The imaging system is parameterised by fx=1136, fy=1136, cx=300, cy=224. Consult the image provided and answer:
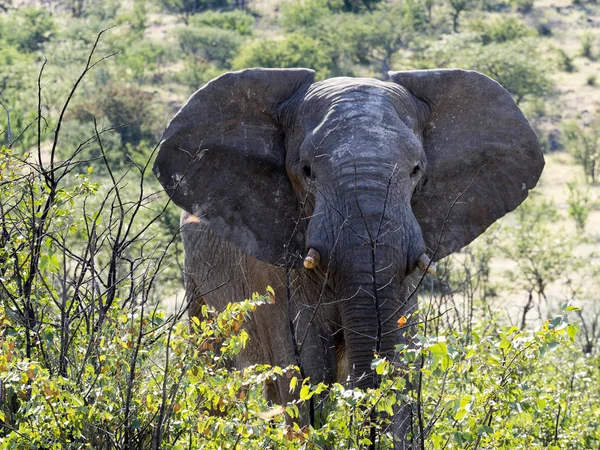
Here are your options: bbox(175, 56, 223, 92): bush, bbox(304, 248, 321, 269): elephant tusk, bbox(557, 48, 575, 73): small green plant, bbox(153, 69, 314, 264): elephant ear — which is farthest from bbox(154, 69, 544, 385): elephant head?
bbox(557, 48, 575, 73): small green plant

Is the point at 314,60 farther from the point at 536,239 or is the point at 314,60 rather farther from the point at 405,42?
the point at 536,239

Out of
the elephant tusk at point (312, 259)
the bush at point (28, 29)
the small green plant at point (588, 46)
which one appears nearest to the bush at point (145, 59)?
the bush at point (28, 29)

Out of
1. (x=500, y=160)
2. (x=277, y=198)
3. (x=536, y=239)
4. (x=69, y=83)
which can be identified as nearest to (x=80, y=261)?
(x=277, y=198)

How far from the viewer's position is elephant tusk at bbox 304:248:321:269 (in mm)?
4453

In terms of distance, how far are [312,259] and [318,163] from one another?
55cm

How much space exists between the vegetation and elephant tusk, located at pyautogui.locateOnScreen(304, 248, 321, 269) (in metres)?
0.44

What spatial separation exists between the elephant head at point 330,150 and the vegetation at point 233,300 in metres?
0.49

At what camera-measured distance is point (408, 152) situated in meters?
4.91

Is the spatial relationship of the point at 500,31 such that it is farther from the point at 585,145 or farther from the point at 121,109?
the point at 121,109

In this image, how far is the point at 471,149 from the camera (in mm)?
5508

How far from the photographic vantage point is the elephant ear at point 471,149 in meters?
5.42

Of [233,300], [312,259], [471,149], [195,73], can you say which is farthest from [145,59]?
[312,259]

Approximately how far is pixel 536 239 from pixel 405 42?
91.5 feet

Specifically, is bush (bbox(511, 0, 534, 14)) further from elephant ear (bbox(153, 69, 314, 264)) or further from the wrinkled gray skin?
elephant ear (bbox(153, 69, 314, 264))
